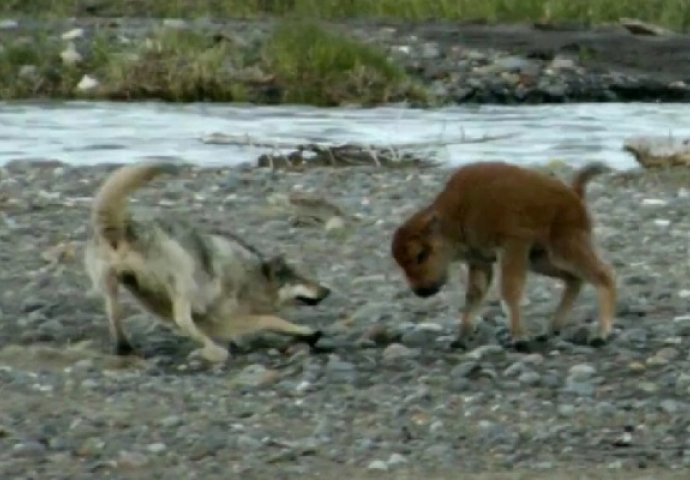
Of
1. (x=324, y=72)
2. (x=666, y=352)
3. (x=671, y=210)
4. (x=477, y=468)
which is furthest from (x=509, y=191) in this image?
(x=324, y=72)

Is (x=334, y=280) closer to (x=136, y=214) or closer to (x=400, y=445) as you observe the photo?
(x=136, y=214)

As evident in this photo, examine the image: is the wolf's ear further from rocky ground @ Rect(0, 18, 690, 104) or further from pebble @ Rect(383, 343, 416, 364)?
rocky ground @ Rect(0, 18, 690, 104)

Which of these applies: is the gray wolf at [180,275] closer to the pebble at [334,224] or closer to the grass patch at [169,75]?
the pebble at [334,224]

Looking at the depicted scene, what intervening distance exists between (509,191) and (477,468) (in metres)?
2.29

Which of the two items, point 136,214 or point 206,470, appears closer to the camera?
point 206,470

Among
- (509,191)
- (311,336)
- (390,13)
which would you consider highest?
(509,191)

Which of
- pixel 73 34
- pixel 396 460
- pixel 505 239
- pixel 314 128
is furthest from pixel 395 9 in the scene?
pixel 396 460

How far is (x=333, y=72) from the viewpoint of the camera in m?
26.3

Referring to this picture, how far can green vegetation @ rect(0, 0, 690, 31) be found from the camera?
32.5 metres

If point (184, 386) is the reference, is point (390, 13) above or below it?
below

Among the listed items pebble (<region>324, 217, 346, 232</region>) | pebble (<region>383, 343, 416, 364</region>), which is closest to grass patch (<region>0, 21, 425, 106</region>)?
pebble (<region>324, 217, 346, 232</region>)

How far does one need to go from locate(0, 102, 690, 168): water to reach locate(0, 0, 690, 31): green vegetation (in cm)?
646

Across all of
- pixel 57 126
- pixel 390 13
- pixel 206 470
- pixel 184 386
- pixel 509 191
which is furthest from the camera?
pixel 390 13

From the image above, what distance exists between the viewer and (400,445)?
7715 millimetres
